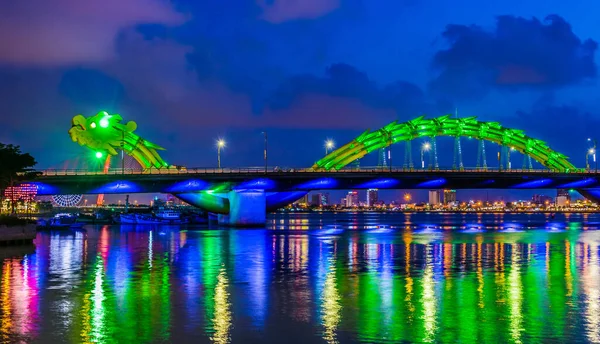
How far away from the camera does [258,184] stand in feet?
364

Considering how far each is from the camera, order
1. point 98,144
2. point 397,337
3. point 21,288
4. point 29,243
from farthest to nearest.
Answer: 1. point 98,144
2. point 29,243
3. point 21,288
4. point 397,337

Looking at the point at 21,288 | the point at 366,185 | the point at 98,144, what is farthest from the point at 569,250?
the point at 98,144

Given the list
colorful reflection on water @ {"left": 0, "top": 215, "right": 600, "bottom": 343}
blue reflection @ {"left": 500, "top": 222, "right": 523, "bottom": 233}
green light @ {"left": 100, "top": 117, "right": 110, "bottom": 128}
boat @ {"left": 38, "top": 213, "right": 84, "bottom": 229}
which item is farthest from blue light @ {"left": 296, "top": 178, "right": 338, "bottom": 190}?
colorful reflection on water @ {"left": 0, "top": 215, "right": 600, "bottom": 343}

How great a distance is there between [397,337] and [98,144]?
110006 mm

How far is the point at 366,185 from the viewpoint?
116m

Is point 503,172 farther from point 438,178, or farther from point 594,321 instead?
point 594,321

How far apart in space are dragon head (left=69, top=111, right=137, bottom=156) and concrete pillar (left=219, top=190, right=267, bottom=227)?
75.0 ft

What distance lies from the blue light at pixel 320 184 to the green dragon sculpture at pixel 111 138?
1090 inches

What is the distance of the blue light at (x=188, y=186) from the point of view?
108 m

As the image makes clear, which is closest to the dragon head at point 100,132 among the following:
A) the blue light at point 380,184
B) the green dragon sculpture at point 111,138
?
the green dragon sculpture at point 111,138

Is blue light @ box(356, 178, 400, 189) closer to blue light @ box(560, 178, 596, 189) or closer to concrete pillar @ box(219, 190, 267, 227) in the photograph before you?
concrete pillar @ box(219, 190, 267, 227)

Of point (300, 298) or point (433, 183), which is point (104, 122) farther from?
point (300, 298)

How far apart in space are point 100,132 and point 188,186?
85.0 ft

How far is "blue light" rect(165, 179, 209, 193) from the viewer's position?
107812 mm
